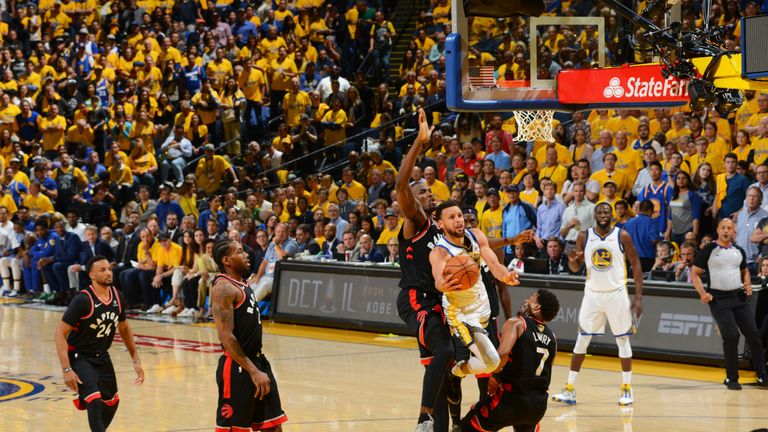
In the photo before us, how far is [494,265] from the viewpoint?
28.2 ft

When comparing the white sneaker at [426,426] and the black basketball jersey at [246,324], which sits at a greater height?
the black basketball jersey at [246,324]

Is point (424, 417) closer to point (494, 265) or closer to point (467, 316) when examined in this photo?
point (467, 316)

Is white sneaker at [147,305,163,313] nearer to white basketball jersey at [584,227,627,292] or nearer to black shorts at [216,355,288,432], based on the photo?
white basketball jersey at [584,227,627,292]

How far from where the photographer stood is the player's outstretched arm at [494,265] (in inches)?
327

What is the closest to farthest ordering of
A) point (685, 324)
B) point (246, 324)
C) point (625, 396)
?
point (246, 324), point (625, 396), point (685, 324)

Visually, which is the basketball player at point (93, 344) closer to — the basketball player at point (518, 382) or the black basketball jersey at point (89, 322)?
the black basketball jersey at point (89, 322)

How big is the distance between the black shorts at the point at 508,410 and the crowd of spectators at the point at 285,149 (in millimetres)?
6408

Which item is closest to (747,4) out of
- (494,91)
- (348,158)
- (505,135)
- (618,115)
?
(618,115)

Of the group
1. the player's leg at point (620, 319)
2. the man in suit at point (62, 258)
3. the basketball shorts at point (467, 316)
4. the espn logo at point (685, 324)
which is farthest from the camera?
the man in suit at point (62, 258)

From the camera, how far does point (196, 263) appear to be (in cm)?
1936

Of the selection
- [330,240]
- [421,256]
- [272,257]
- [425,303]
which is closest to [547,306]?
[425,303]

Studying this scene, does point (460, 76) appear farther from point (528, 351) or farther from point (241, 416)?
point (241, 416)

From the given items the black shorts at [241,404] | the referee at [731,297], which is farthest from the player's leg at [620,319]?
the black shorts at [241,404]

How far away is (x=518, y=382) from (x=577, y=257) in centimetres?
536
